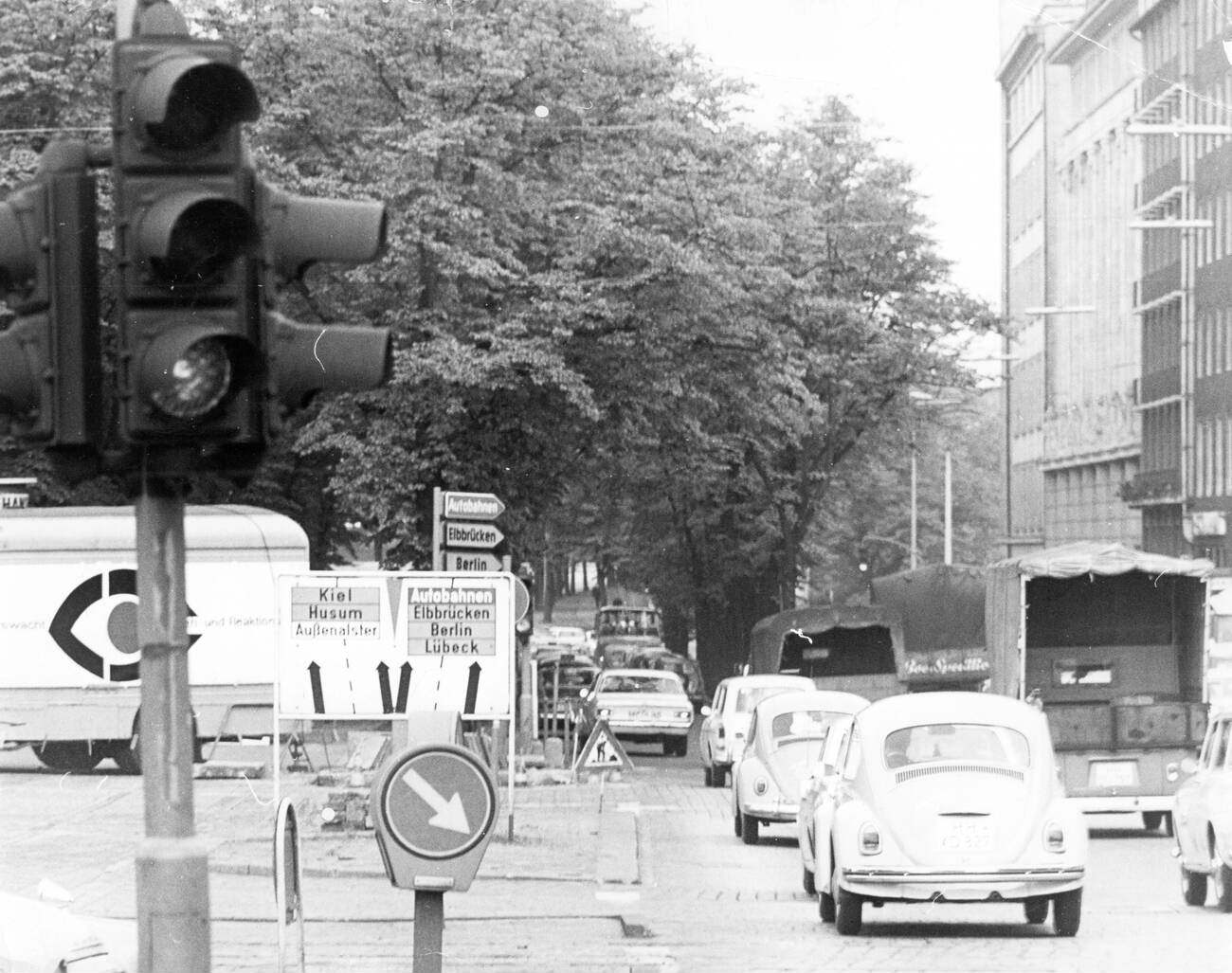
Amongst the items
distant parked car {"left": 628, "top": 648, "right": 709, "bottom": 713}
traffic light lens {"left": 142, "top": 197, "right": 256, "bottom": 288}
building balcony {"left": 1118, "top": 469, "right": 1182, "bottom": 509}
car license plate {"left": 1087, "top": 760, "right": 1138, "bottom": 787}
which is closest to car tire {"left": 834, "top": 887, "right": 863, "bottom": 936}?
traffic light lens {"left": 142, "top": 197, "right": 256, "bottom": 288}

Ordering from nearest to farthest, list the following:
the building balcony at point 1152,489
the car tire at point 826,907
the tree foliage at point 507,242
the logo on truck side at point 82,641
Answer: the car tire at point 826,907
the logo on truck side at point 82,641
the tree foliage at point 507,242
the building balcony at point 1152,489

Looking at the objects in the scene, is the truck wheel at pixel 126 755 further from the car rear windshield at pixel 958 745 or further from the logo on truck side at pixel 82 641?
the car rear windshield at pixel 958 745

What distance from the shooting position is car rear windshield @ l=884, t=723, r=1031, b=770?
623 inches

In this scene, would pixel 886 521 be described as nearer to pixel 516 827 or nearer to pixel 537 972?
pixel 516 827

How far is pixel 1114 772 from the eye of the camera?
25500 millimetres

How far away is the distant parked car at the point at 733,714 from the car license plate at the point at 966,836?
61.0 ft

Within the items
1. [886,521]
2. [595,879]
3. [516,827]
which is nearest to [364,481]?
[516,827]

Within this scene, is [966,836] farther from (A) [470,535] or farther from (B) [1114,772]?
(B) [1114,772]

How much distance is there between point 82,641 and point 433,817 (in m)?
26.3

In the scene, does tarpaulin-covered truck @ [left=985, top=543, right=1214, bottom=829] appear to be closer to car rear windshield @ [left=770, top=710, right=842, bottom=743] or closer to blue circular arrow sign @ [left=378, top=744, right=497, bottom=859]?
car rear windshield @ [left=770, top=710, right=842, bottom=743]

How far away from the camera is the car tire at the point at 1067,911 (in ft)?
49.7

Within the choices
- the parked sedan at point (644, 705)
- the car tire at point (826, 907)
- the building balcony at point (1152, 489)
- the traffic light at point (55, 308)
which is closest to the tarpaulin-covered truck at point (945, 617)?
the parked sedan at point (644, 705)

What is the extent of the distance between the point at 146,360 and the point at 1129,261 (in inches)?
3078

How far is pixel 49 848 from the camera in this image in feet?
69.6
